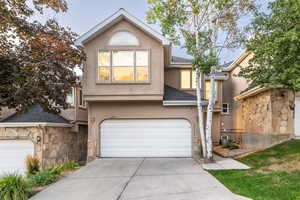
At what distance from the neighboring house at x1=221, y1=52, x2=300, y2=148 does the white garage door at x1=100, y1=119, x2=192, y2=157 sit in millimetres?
4382

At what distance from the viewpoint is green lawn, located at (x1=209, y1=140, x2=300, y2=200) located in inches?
236

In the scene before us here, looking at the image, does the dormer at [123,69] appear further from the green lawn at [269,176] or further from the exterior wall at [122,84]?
the green lawn at [269,176]

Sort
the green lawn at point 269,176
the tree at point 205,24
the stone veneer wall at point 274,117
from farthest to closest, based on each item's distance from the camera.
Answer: the stone veneer wall at point 274,117
the tree at point 205,24
the green lawn at point 269,176

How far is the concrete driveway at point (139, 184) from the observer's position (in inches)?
239

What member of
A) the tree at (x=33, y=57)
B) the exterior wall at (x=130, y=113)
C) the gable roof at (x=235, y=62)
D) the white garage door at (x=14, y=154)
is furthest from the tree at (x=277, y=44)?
the white garage door at (x=14, y=154)

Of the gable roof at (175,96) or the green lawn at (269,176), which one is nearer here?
the green lawn at (269,176)

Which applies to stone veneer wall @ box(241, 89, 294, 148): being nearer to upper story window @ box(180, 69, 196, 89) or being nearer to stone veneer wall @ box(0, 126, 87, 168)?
upper story window @ box(180, 69, 196, 89)

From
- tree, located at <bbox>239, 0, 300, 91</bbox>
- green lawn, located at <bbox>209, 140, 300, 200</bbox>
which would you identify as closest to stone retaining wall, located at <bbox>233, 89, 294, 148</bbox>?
green lawn, located at <bbox>209, 140, 300, 200</bbox>

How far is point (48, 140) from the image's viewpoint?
40.4 feet

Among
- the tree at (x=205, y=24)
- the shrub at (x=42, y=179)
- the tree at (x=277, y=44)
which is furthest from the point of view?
the tree at (x=205, y=24)

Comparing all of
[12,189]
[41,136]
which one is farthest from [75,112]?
[12,189]

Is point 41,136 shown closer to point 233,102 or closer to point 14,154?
point 14,154

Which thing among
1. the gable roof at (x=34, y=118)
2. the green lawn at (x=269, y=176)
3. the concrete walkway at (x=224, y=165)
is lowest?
the concrete walkway at (x=224, y=165)

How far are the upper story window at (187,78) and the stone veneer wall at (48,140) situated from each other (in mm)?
8363
